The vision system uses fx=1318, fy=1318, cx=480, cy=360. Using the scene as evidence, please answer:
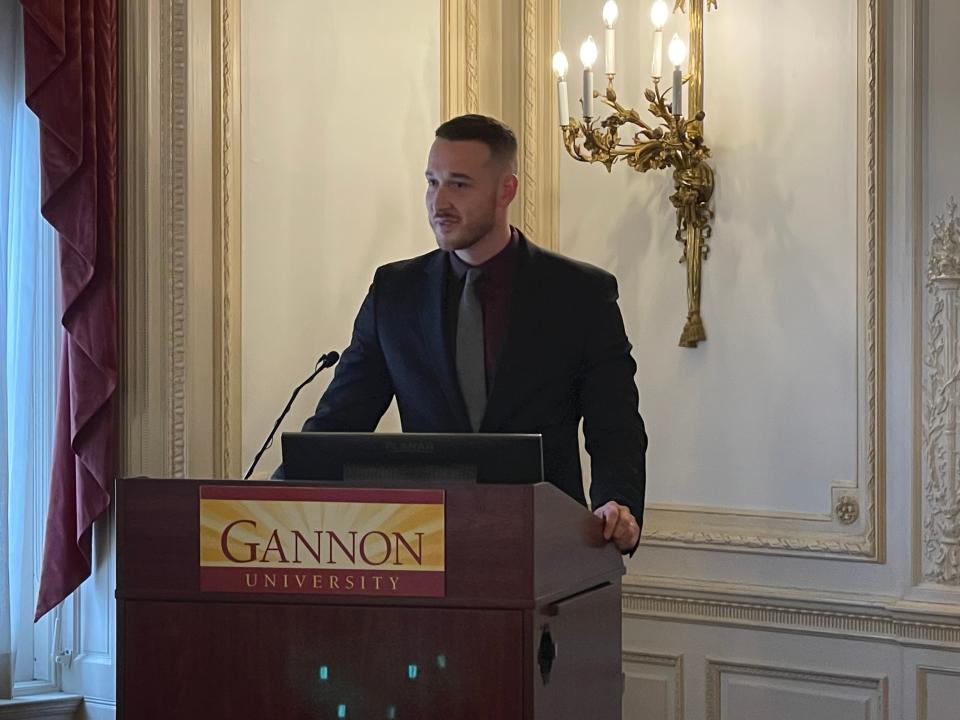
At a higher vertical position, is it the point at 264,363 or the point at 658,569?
the point at 264,363

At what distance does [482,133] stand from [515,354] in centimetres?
45

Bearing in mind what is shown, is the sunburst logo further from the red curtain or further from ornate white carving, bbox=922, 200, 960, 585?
ornate white carving, bbox=922, 200, 960, 585

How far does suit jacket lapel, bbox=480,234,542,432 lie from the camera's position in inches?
103

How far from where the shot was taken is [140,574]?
6.51ft

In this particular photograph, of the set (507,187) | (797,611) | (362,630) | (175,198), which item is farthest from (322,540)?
(797,611)

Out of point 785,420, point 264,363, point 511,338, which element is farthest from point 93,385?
point 785,420

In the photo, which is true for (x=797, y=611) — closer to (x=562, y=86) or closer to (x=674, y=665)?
(x=674, y=665)

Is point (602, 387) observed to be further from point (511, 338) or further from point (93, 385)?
point (93, 385)

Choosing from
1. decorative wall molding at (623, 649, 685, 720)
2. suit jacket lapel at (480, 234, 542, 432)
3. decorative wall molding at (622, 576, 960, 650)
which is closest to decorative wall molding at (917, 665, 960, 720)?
decorative wall molding at (622, 576, 960, 650)

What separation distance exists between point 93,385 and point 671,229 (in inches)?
70.5

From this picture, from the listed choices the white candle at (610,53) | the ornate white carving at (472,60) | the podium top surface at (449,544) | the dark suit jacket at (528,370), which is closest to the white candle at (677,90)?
the white candle at (610,53)

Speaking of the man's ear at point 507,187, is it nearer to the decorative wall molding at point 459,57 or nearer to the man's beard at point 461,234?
the man's beard at point 461,234

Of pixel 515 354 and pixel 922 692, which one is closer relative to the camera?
pixel 515 354

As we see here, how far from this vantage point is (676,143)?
3885 millimetres
